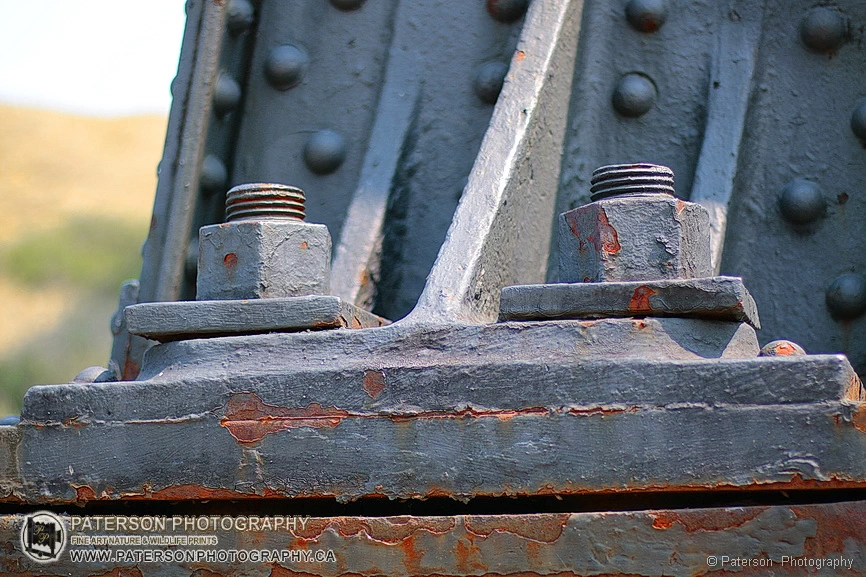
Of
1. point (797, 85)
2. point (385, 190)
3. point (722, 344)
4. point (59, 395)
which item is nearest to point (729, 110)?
point (797, 85)

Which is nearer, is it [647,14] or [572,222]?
[572,222]

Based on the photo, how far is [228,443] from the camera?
1.46 metres

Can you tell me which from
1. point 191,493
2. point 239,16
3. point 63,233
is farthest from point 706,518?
point 63,233

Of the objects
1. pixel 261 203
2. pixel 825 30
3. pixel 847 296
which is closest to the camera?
pixel 261 203

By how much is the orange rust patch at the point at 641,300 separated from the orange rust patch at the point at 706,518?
0.29 m

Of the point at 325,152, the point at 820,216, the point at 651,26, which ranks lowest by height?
the point at 820,216

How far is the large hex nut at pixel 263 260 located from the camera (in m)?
1.69

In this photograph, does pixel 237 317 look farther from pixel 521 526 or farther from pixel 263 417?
pixel 521 526

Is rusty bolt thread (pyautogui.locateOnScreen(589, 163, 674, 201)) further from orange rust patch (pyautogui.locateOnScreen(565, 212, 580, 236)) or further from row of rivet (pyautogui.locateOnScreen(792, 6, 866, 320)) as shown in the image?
row of rivet (pyautogui.locateOnScreen(792, 6, 866, 320))

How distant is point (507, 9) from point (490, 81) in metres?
0.19

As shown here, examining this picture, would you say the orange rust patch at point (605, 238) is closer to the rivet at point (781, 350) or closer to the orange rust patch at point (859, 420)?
the rivet at point (781, 350)

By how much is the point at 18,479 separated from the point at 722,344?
1.00m

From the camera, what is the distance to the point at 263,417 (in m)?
1.46

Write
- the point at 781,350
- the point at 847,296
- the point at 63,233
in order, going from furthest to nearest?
the point at 63,233, the point at 847,296, the point at 781,350
